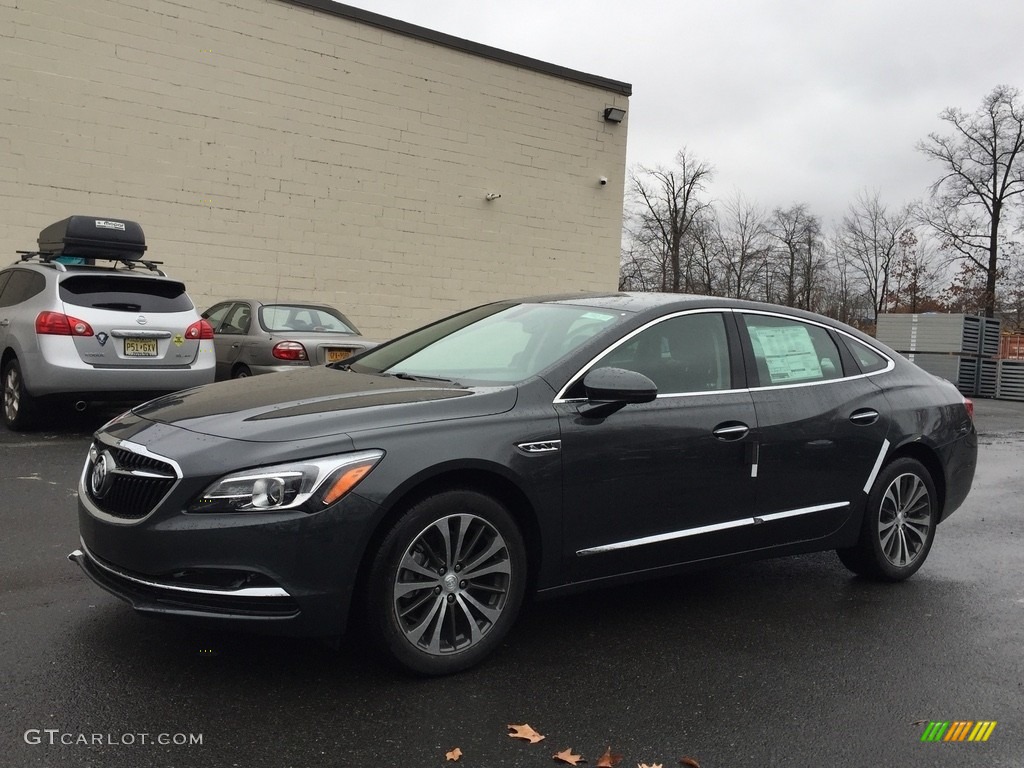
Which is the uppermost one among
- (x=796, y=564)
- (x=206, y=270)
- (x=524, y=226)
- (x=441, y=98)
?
(x=441, y=98)

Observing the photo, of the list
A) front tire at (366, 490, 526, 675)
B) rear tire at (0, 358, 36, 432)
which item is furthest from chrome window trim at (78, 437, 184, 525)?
rear tire at (0, 358, 36, 432)

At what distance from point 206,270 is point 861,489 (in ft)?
38.5

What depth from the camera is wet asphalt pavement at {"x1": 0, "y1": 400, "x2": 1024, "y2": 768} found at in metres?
2.84

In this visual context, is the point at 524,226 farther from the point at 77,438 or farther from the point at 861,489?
the point at 861,489

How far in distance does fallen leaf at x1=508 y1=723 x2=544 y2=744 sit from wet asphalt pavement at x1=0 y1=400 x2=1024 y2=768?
0.03m

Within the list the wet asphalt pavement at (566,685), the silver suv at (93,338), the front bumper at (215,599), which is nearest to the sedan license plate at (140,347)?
the silver suv at (93,338)

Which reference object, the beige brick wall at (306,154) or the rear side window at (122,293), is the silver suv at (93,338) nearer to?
the rear side window at (122,293)

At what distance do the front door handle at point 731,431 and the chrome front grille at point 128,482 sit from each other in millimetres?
2346

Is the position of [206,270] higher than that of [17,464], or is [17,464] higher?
[206,270]

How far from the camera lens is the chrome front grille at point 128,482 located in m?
3.07

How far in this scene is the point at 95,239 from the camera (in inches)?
396

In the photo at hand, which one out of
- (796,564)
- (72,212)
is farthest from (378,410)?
(72,212)

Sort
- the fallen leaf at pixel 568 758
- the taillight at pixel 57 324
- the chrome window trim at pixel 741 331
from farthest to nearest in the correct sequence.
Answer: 1. the taillight at pixel 57 324
2. the chrome window trim at pixel 741 331
3. the fallen leaf at pixel 568 758

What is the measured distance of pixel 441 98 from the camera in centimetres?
1633
